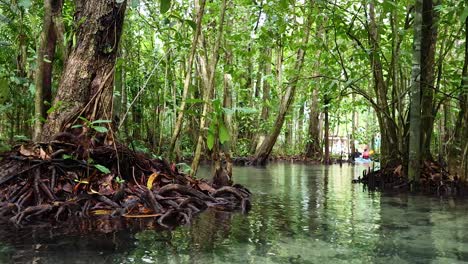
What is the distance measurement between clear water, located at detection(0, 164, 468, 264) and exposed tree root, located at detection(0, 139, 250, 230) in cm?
31

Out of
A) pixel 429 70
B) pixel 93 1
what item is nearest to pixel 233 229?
pixel 93 1

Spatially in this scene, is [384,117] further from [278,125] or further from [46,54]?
[46,54]

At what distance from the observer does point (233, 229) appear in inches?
153

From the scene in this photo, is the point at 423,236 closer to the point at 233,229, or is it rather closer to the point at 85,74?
the point at 233,229

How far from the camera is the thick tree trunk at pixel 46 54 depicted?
5.18 meters

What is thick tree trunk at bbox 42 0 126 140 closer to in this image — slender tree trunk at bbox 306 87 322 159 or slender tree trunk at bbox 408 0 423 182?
slender tree trunk at bbox 408 0 423 182

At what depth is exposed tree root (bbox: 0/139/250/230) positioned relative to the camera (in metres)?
4.16

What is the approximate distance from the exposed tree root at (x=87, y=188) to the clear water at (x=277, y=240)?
315mm

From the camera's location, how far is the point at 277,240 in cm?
351

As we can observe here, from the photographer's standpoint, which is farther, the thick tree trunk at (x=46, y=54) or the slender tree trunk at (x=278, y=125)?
the slender tree trunk at (x=278, y=125)

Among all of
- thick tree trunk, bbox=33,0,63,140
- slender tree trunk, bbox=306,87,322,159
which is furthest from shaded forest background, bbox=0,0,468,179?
slender tree trunk, bbox=306,87,322,159

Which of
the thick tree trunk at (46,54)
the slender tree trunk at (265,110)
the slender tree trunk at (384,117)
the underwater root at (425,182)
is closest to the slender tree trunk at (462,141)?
the underwater root at (425,182)

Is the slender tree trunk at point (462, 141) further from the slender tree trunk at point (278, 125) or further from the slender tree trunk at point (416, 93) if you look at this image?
the slender tree trunk at point (278, 125)

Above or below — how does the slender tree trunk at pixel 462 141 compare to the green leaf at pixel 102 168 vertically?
above
